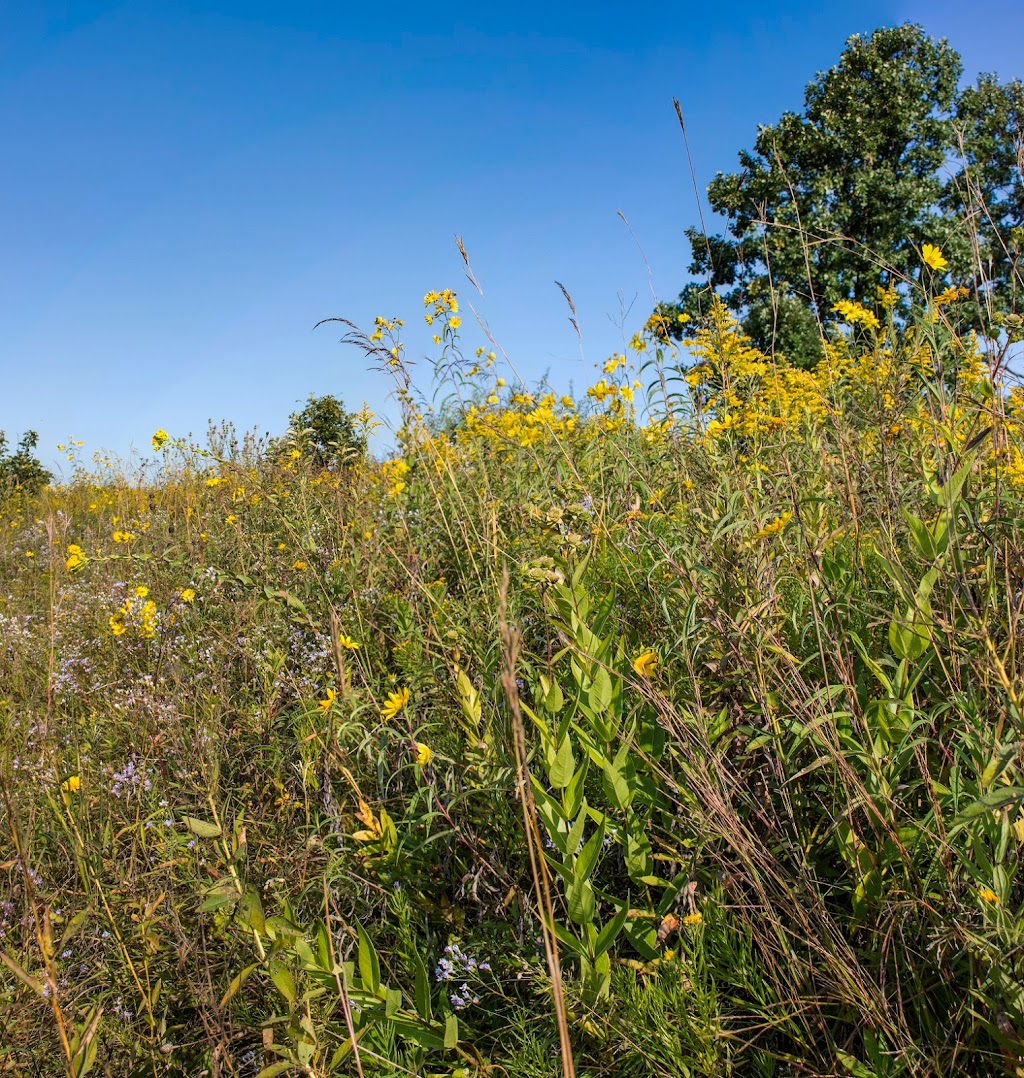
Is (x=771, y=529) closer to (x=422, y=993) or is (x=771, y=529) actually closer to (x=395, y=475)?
(x=422, y=993)

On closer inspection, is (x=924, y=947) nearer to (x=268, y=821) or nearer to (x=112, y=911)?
(x=268, y=821)

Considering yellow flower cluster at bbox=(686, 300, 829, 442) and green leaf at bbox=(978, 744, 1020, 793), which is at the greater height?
yellow flower cluster at bbox=(686, 300, 829, 442)

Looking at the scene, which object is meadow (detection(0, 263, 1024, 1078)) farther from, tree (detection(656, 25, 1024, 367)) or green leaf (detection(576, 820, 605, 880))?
tree (detection(656, 25, 1024, 367))

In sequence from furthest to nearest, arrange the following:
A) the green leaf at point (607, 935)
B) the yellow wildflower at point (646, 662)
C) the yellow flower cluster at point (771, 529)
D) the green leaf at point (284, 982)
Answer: the yellow flower cluster at point (771, 529), the yellow wildflower at point (646, 662), the green leaf at point (607, 935), the green leaf at point (284, 982)

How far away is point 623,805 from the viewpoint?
4.69ft

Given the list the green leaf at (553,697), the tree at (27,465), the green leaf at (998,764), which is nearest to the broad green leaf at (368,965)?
the green leaf at (553,697)

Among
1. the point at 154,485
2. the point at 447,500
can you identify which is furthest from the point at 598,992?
the point at 154,485

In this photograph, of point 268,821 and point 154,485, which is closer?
point 268,821

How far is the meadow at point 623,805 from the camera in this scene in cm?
123

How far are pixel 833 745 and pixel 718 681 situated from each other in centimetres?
39

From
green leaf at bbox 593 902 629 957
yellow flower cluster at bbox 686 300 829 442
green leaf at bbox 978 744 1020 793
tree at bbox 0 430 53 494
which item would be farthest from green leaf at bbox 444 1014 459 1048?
tree at bbox 0 430 53 494

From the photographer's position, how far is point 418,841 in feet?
5.84

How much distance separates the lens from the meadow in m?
1.23

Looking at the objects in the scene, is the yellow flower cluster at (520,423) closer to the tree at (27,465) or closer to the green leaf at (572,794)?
the green leaf at (572,794)
